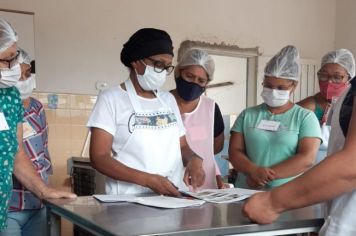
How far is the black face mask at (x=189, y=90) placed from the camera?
85.8 inches

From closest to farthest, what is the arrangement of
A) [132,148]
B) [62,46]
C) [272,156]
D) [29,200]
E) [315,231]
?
[315,231] < [132,148] < [29,200] < [272,156] < [62,46]

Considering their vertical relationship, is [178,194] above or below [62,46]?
below

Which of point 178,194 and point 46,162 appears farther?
point 46,162

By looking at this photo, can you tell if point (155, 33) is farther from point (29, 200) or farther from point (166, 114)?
point (29, 200)

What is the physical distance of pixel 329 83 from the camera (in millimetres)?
2402

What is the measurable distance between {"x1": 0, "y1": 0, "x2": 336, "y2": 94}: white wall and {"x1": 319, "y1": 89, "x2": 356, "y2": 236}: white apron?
10.2 ft

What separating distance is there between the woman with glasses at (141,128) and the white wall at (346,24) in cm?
376

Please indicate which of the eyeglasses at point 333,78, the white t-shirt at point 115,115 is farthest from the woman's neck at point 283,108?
the white t-shirt at point 115,115

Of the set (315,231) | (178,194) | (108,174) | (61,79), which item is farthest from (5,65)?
(61,79)

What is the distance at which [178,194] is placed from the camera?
5.13ft

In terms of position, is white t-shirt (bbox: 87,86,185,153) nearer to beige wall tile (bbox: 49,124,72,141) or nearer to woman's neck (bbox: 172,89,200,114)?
woman's neck (bbox: 172,89,200,114)

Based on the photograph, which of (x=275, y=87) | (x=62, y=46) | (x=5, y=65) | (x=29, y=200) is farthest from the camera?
(x=62, y=46)

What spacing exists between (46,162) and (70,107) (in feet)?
6.57

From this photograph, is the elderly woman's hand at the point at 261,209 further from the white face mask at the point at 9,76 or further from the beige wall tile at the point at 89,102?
the beige wall tile at the point at 89,102
